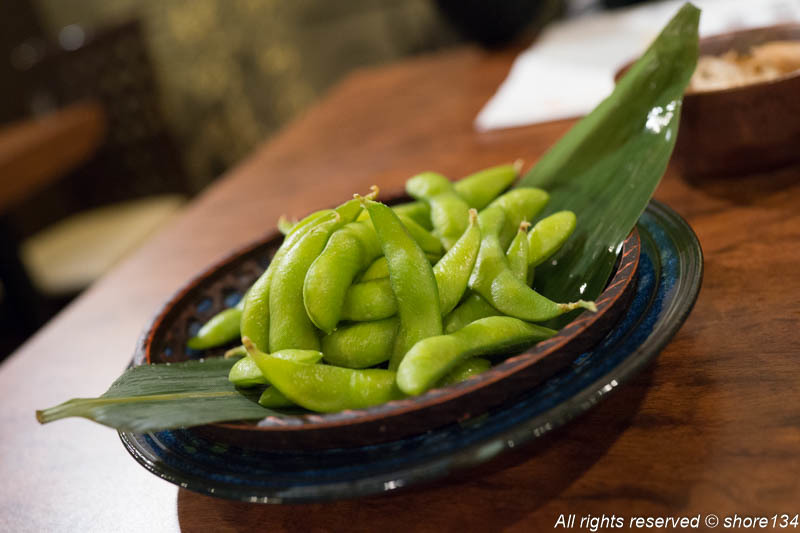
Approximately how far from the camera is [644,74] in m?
0.76

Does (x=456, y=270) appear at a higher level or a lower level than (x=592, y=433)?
higher

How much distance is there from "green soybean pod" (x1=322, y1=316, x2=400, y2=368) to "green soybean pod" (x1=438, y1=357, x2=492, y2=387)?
0.06 meters

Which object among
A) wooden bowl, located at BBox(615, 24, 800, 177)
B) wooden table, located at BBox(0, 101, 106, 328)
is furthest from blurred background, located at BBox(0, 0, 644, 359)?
wooden bowl, located at BBox(615, 24, 800, 177)

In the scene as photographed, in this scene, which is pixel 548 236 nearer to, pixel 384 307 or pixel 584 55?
pixel 384 307

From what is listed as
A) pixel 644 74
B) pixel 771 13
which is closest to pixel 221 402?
pixel 644 74

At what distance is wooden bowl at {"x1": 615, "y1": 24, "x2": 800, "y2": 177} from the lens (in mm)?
768

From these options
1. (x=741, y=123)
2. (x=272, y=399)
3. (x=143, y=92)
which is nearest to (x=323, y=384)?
(x=272, y=399)

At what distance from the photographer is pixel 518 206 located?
70 cm

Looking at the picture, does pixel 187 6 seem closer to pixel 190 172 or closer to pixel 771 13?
pixel 190 172

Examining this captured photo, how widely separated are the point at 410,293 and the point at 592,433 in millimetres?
178

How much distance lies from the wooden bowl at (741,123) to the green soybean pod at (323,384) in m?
0.52

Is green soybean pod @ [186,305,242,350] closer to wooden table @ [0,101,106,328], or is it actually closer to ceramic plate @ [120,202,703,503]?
ceramic plate @ [120,202,703,503]

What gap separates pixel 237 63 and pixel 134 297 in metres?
2.86

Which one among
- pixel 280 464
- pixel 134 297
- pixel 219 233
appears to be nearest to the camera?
pixel 280 464
